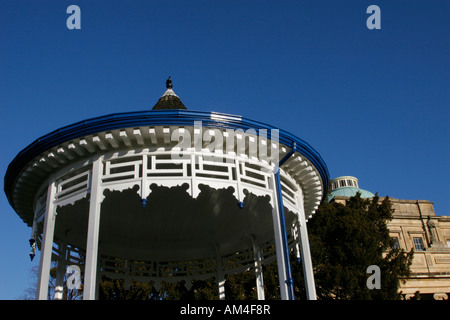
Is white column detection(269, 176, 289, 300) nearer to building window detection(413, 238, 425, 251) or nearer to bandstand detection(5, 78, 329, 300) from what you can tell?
bandstand detection(5, 78, 329, 300)

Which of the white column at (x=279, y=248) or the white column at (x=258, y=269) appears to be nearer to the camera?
the white column at (x=279, y=248)

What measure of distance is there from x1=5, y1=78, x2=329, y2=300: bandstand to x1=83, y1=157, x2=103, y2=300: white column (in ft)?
0.07

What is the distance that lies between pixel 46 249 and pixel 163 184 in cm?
333

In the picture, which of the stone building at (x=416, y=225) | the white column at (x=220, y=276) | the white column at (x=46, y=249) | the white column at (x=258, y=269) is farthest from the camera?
the stone building at (x=416, y=225)

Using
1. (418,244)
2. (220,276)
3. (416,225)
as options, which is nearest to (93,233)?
(220,276)

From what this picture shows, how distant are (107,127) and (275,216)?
14.9 feet

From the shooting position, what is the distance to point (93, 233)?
9430 mm

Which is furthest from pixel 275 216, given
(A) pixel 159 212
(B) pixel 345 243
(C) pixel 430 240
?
(C) pixel 430 240

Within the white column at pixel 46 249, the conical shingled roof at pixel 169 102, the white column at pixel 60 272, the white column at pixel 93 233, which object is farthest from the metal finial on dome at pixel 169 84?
the white column at pixel 60 272

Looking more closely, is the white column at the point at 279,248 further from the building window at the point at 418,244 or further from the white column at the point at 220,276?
the building window at the point at 418,244

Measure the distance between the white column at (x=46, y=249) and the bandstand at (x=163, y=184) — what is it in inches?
0.9

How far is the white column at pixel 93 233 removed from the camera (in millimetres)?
8961
